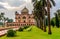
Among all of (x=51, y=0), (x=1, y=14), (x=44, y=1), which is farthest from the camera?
(x=1, y=14)

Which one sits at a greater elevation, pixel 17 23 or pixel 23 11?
pixel 23 11

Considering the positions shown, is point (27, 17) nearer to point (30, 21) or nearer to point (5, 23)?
point (30, 21)

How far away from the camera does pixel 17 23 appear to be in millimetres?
130750

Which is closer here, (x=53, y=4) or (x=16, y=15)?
(x=53, y=4)

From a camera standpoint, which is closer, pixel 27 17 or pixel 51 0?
pixel 51 0

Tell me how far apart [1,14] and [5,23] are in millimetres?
8357

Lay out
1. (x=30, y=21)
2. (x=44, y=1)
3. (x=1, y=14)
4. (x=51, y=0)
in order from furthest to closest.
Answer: (x=30, y=21)
(x=1, y=14)
(x=44, y=1)
(x=51, y=0)

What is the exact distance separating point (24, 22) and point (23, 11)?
388 inches

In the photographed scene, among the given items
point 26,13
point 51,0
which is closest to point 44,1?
point 51,0

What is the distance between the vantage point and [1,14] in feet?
412

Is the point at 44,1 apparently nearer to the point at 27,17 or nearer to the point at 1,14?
the point at 1,14

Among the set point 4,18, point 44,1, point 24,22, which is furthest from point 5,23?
point 44,1

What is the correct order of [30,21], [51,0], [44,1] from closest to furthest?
[51,0]
[44,1]
[30,21]

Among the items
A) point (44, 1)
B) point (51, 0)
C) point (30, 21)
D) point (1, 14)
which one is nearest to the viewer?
point (51, 0)
